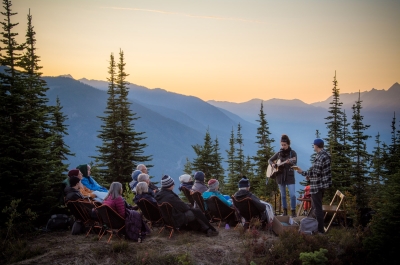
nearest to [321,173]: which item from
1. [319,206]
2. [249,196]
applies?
[319,206]

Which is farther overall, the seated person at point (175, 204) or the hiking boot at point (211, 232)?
the hiking boot at point (211, 232)

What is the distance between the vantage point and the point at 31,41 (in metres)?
23.8

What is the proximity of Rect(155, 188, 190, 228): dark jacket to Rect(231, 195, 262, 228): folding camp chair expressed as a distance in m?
1.30

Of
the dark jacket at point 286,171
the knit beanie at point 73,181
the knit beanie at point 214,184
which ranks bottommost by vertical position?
the knit beanie at point 214,184

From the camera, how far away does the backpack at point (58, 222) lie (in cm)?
865

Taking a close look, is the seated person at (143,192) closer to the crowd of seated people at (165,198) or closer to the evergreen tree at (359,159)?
the crowd of seated people at (165,198)

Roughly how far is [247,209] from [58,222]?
5039mm

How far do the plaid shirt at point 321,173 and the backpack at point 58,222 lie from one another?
6375 mm

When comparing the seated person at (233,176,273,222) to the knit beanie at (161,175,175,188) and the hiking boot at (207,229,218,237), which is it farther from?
the knit beanie at (161,175,175,188)

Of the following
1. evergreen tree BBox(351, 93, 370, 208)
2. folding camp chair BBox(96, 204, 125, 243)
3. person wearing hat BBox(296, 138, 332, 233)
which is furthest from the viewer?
evergreen tree BBox(351, 93, 370, 208)

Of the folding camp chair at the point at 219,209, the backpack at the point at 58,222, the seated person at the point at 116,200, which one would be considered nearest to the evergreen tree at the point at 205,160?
the folding camp chair at the point at 219,209

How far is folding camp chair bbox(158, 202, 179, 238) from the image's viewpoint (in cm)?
787

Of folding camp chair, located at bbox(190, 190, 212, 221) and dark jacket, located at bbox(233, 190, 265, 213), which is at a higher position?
dark jacket, located at bbox(233, 190, 265, 213)

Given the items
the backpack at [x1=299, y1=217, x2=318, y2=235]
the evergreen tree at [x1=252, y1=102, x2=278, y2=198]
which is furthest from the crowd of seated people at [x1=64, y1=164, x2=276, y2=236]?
the evergreen tree at [x1=252, y1=102, x2=278, y2=198]
